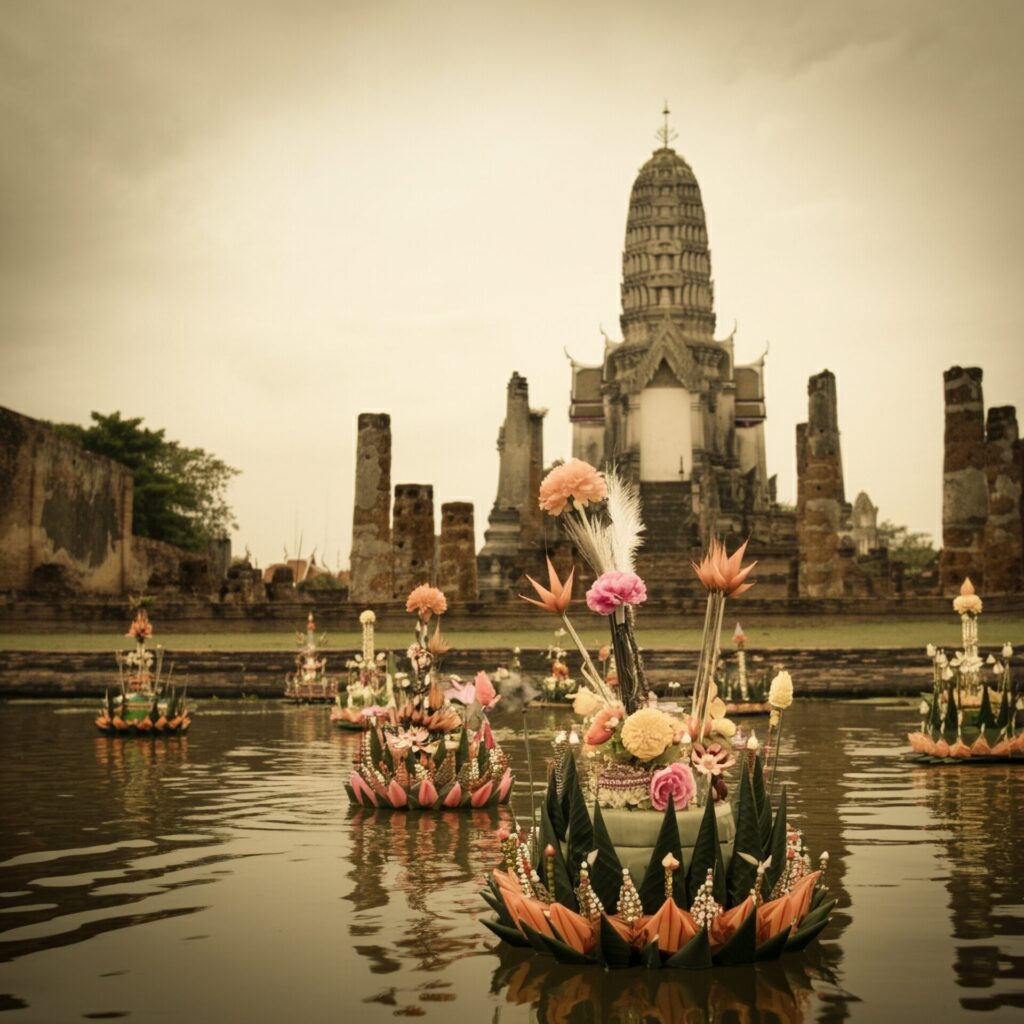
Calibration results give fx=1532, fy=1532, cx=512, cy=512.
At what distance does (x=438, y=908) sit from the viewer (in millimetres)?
6738

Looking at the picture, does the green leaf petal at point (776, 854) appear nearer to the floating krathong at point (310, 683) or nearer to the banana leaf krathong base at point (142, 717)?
the banana leaf krathong base at point (142, 717)

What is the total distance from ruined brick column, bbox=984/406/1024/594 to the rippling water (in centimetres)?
1984

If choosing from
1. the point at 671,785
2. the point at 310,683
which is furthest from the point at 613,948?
the point at 310,683

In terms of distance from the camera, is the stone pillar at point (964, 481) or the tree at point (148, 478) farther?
the tree at point (148, 478)

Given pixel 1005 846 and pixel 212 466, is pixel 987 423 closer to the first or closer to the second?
pixel 1005 846

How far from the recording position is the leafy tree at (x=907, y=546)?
78750mm

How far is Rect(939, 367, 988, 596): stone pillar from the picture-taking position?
31281 mm

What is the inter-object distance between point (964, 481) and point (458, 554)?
10.6m

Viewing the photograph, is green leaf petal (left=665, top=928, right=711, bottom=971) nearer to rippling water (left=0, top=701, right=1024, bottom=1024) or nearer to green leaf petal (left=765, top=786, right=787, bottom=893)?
rippling water (left=0, top=701, right=1024, bottom=1024)

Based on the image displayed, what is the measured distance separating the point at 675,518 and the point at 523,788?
42.8 m

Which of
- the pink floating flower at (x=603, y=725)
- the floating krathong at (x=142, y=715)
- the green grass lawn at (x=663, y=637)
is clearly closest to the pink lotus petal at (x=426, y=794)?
the pink floating flower at (x=603, y=725)

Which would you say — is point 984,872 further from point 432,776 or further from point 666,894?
point 432,776

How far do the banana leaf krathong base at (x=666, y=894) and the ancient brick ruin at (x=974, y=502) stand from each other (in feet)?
86.4

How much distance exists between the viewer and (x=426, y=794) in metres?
→ 9.73
